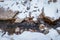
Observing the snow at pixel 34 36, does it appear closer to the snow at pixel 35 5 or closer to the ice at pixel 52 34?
the ice at pixel 52 34

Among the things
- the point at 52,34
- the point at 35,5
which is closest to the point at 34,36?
the point at 52,34

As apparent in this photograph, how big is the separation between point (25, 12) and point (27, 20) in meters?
0.06

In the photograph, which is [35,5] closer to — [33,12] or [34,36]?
[33,12]

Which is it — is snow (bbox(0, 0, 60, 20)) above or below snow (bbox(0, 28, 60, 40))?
above

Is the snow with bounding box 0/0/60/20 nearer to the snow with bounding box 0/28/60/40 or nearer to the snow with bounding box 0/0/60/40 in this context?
the snow with bounding box 0/0/60/40

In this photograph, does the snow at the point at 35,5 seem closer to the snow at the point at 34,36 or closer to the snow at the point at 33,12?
the snow at the point at 33,12

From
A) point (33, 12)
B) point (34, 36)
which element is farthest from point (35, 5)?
point (34, 36)

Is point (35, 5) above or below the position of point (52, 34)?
above

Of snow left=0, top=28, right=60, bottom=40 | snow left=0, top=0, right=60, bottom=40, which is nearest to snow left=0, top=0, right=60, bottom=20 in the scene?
snow left=0, top=0, right=60, bottom=40

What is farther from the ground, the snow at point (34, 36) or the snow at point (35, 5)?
the snow at point (35, 5)

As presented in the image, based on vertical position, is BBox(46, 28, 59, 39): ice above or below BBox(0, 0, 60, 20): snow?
below

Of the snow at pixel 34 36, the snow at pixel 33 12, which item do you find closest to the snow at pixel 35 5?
the snow at pixel 33 12

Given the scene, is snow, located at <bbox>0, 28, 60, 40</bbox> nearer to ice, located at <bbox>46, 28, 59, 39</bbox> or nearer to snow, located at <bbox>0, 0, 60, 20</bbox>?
ice, located at <bbox>46, 28, 59, 39</bbox>

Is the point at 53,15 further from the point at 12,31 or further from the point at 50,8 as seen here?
the point at 12,31
